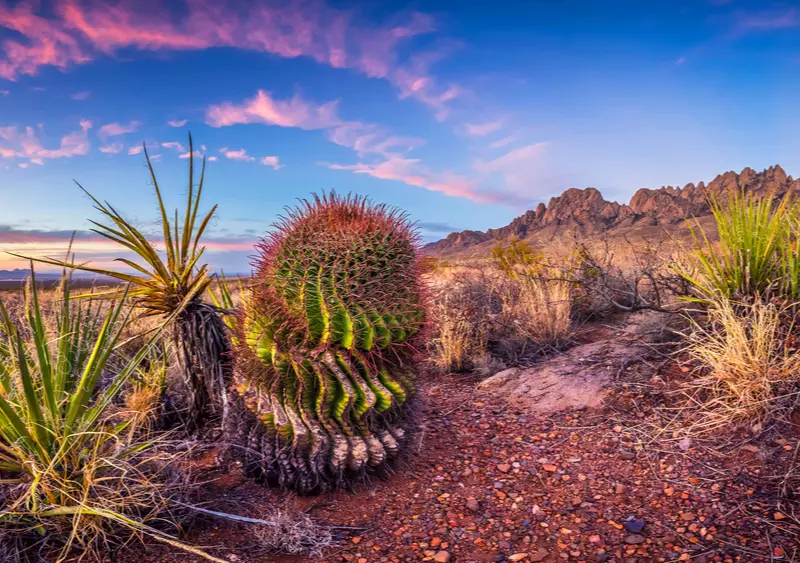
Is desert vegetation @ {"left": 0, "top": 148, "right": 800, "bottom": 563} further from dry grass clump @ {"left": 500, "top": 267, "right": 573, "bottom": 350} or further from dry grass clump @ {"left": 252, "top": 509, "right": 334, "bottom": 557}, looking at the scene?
dry grass clump @ {"left": 500, "top": 267, "right": 573, "bottom": 350}

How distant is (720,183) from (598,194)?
16713mm

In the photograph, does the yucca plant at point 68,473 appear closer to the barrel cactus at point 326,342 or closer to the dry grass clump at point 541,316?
the barrel cactus at point 326,342

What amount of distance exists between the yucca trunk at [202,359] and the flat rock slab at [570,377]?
2818mm

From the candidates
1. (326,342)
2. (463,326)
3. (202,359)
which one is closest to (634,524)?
(326,342)

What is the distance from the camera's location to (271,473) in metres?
3.46

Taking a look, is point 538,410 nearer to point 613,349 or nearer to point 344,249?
point 613,349

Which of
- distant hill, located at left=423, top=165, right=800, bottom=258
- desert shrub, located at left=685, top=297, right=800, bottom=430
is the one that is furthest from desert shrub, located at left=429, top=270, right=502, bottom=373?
distant hill, located at left=423, top=165, right=800, bottom=258

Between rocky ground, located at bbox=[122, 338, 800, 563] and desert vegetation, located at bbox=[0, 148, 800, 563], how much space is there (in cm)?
2

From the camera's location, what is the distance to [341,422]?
3416 millimetres

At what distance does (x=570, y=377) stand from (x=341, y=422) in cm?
289

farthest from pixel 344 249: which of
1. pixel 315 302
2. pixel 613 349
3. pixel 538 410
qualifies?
pixel 613 349

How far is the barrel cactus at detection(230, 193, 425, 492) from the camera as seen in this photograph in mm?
3283

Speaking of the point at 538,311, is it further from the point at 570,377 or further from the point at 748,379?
the point at 748,379

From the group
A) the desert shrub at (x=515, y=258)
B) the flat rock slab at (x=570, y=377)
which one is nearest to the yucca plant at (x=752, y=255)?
the flat rock slab at (x=570, y=377)
